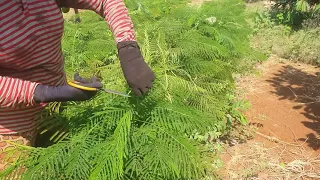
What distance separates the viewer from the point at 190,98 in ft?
7.91

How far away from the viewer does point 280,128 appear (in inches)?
146

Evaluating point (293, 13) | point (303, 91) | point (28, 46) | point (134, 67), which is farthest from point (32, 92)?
point (293, 13)

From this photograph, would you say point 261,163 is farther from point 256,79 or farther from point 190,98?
point 256,79

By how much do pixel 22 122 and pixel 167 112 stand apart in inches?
29.1

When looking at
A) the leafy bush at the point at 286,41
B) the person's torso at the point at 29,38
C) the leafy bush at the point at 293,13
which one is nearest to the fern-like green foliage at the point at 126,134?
the person's torso at the point at 29,38

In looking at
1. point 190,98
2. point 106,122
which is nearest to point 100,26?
point 190,98

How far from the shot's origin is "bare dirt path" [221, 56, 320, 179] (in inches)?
121

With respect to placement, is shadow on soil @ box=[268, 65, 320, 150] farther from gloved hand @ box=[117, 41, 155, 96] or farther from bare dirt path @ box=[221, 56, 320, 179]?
gloved hand @ box=[117, 41, 155, 96]

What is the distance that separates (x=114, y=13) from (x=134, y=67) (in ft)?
0.94

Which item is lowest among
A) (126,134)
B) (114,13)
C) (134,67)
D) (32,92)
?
(126,134)

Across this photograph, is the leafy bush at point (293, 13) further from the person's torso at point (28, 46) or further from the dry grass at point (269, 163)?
the person's torso at point (28, 46)

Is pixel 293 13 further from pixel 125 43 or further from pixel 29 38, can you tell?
pixel 29 38

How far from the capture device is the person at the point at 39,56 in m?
1.43

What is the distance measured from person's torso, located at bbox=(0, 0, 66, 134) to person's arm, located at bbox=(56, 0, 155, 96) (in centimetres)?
13
